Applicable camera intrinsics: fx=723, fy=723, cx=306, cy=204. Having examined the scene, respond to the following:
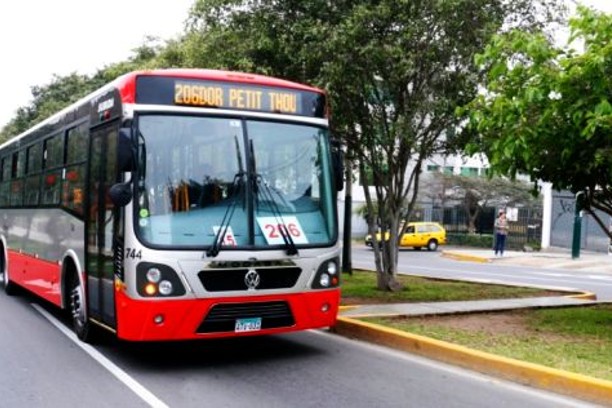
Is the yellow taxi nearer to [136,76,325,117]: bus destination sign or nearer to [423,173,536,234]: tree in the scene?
[423,173,536,234]: tree

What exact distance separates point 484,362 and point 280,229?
267 centimetres

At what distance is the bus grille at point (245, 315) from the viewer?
7.44m

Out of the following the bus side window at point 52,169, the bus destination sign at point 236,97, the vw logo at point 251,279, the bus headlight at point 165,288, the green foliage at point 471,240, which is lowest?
the green foliage at point 471,240

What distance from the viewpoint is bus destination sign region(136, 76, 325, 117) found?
7.68 meters

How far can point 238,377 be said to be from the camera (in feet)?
24.7

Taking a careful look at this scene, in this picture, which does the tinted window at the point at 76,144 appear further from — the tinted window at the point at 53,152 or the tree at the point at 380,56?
the tree at the point at 380,56

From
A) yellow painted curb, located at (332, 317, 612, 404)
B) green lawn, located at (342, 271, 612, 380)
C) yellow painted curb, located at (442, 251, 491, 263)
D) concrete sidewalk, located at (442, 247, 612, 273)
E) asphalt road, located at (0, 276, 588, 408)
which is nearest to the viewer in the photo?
asphalt road, located at (0, 276, 588, 408)

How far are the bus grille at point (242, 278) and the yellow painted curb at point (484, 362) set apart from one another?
2021 millimetres

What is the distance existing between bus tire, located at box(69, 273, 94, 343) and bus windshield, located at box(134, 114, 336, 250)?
7.35 feet

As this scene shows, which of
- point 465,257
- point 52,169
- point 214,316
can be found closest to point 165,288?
point 214,316

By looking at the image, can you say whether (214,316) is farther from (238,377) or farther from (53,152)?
(53,152)

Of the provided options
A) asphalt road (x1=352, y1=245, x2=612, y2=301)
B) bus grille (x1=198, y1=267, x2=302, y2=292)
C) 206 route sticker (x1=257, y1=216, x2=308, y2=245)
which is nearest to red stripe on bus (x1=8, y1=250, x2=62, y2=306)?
bus grille (x1=198, y1=267, x2=302, y2=292)

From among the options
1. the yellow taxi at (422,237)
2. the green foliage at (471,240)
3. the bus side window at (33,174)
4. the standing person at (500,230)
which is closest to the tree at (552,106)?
the bus side window at (33,174)

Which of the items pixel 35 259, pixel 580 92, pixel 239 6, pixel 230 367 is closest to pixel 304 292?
pixel 230 367
